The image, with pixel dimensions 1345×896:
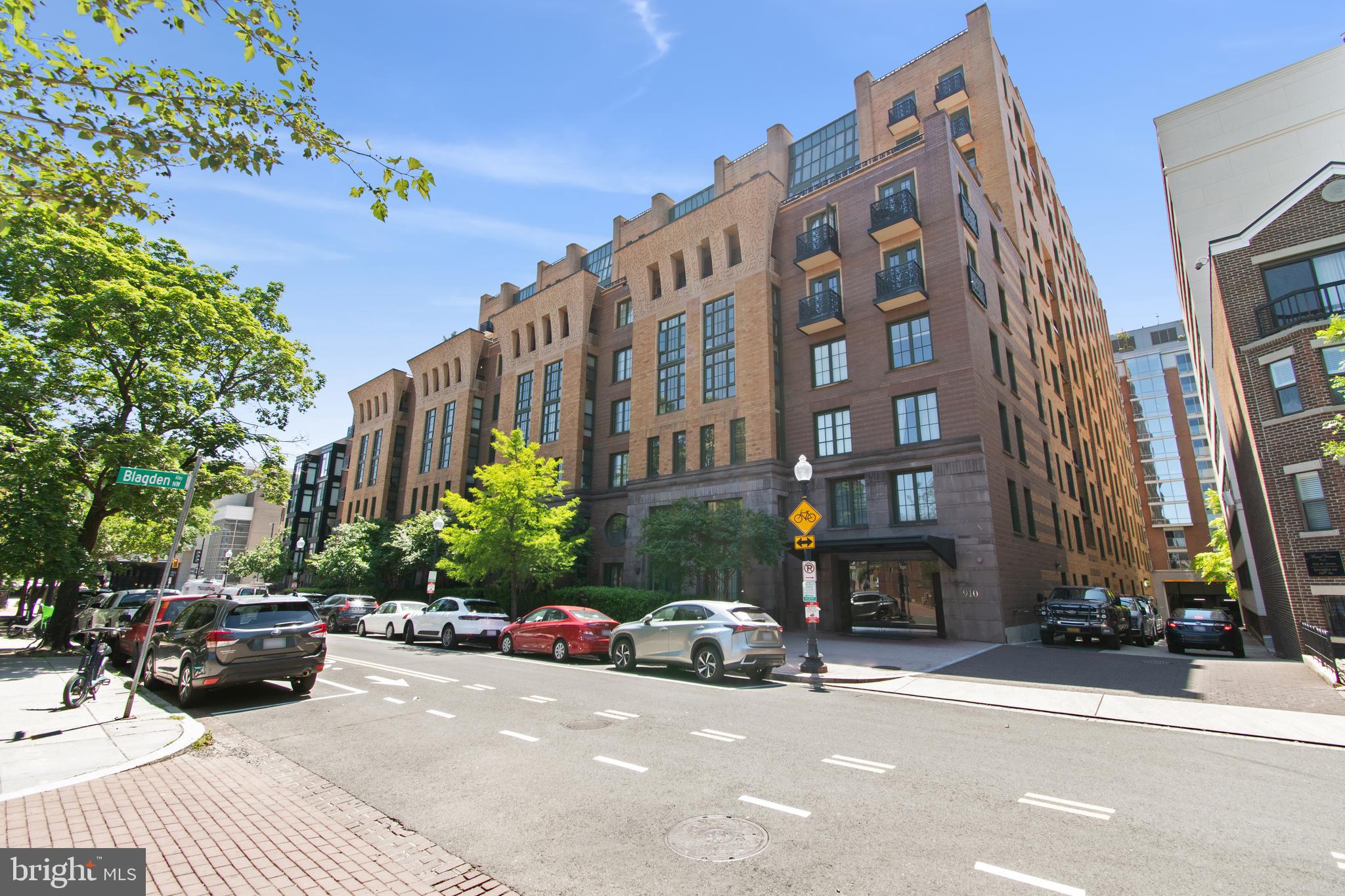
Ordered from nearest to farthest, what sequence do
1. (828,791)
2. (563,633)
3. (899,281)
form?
(828,791) → (563,633) → (899,281)

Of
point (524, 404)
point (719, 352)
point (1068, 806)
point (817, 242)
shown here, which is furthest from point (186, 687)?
point (524, 404)

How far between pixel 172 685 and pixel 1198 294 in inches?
1500

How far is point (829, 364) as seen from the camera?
2666cm

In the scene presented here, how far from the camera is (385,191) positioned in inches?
239

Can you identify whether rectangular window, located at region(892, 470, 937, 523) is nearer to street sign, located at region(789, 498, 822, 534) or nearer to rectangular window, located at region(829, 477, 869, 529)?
rectangular window, located at region(829, 477, 869, 529)

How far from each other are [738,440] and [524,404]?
17858mm

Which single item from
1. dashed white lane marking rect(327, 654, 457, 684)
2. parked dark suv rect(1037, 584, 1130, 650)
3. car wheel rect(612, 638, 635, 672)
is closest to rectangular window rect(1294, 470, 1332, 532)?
parked dark suv rect(1037, 584, 1130, 650)

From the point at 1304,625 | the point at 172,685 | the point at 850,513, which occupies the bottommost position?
the point at 172,685

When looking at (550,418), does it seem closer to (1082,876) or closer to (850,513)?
(850,513)

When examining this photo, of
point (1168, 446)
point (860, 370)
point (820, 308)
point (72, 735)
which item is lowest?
point (72, 735)

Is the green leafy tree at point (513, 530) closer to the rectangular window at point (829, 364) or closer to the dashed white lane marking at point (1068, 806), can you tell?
the rectangular window at point (829, 364)

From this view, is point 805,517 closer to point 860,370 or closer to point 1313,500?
point 860,370

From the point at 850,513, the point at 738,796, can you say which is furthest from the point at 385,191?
the point at 850,513

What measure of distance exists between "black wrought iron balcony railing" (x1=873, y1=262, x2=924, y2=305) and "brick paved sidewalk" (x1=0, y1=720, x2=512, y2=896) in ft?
77.6
